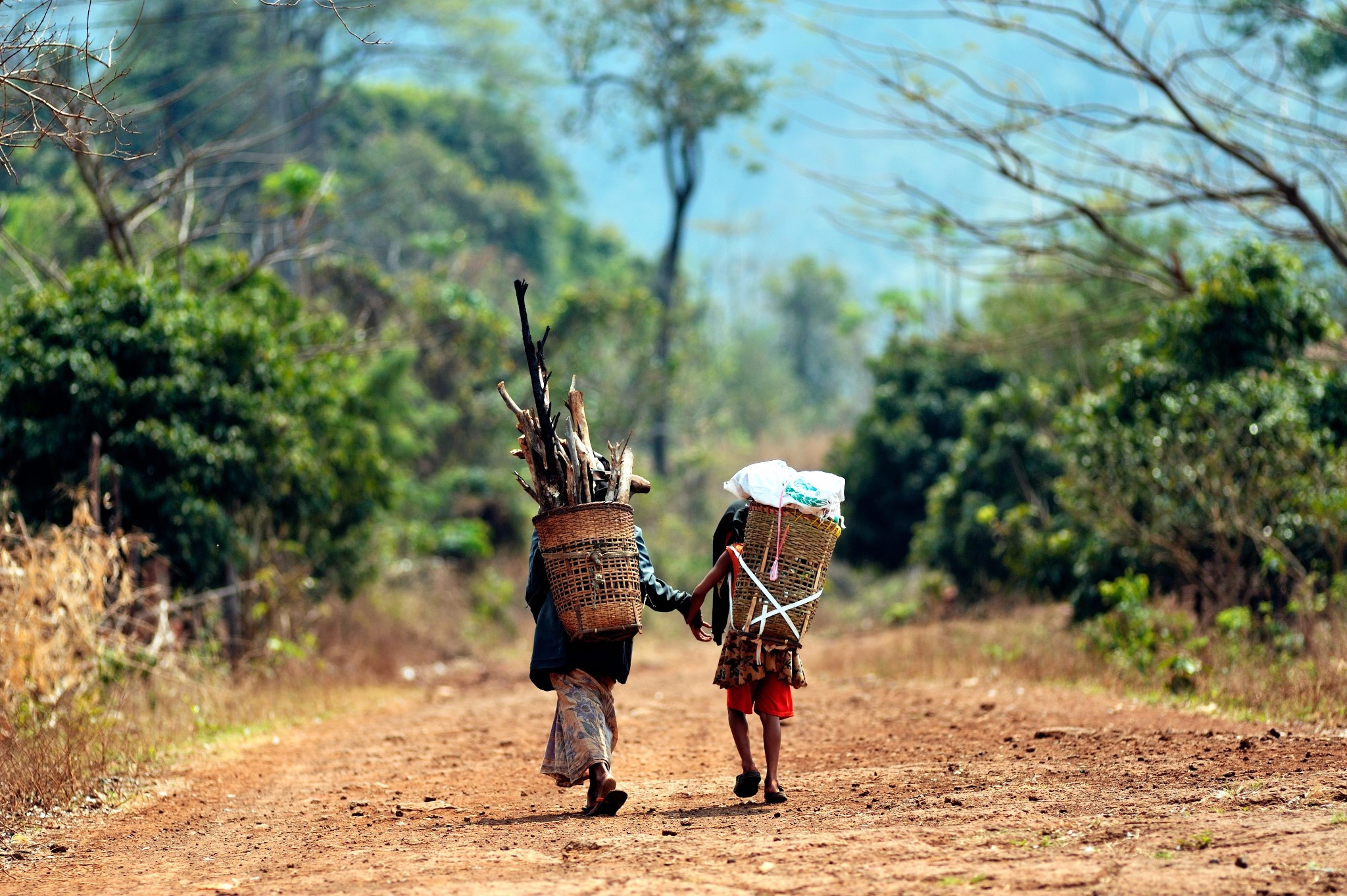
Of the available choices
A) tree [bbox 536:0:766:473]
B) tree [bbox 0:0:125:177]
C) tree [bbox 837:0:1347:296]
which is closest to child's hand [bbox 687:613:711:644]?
tree [bbox 0:0:125:177]

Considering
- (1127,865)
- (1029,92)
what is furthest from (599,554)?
(1029,92)

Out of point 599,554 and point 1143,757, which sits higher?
point 599,554

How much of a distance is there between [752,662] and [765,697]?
→ 0.76ft

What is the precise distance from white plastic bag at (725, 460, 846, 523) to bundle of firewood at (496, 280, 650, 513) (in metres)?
0.70

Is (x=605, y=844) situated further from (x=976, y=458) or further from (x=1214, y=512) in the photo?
(x=976, y=458)

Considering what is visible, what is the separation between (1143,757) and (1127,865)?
267 centimetres

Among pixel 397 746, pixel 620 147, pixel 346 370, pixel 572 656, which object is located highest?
pixel 620 147

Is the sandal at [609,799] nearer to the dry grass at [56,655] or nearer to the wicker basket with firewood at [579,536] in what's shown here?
the wicker basket with firewood at [579,536]

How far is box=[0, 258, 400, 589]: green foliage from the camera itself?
40.8 ft

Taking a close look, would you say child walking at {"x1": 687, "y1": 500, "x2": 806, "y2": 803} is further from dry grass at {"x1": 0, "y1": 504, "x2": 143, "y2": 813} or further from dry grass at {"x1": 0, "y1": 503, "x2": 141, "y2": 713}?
dry grass at {"x1": 0, "y1": 503, "x2": 141, "y2": 713}

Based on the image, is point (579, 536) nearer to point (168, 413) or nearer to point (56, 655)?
point (56, 655)

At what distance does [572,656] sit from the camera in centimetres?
693

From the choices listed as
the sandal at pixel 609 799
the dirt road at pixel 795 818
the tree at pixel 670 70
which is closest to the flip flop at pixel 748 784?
the dirt road at pixel 795 818

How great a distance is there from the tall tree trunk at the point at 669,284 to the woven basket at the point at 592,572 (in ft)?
80.8
